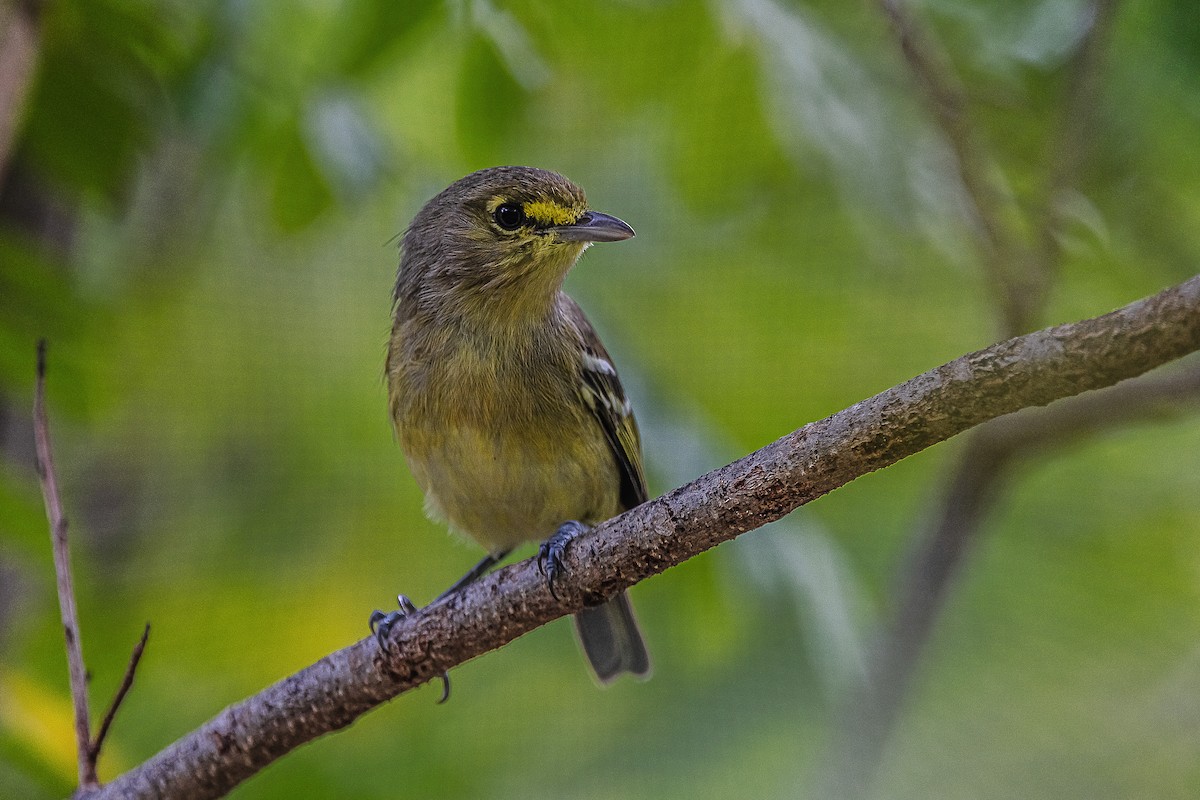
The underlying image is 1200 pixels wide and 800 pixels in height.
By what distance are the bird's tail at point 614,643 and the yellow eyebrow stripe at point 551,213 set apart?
4.34 feet

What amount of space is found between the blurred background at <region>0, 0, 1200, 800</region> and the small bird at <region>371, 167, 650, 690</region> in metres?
0.27

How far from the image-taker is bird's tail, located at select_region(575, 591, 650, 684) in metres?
4.14

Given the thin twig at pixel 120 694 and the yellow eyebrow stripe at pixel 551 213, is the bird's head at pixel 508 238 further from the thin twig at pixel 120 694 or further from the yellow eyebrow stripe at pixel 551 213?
the thin twig at pixel 120 694

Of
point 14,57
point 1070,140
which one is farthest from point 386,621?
point 1070,140

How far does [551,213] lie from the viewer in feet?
12.0

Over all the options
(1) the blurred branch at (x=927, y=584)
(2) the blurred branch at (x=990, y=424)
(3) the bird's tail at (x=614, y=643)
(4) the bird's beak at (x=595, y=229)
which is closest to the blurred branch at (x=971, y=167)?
(2) the blurred branch at (x=990, y=424)

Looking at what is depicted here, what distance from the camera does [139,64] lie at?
389 centimetres

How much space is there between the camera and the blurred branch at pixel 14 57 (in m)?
3.29

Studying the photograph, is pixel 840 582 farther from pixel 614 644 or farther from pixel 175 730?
pixel 175 730

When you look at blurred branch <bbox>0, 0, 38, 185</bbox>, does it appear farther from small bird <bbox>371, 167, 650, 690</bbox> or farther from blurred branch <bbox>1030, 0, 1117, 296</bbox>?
blurred branch <bbox>1030, 0, 1117, 296</bbox>

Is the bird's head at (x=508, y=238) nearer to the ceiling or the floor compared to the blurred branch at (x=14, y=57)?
nearer to the floor

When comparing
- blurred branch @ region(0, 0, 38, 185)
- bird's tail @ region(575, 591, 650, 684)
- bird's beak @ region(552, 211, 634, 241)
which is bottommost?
bird's tail @ region(575, 591, 650, 684)

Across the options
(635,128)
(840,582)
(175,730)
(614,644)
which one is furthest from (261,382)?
(840,582)

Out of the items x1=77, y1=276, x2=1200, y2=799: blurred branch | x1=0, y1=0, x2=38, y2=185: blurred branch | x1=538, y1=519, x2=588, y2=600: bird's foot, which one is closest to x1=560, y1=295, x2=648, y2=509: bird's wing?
x1=538, y1=519, x2=588, y2=600: bird's foot
